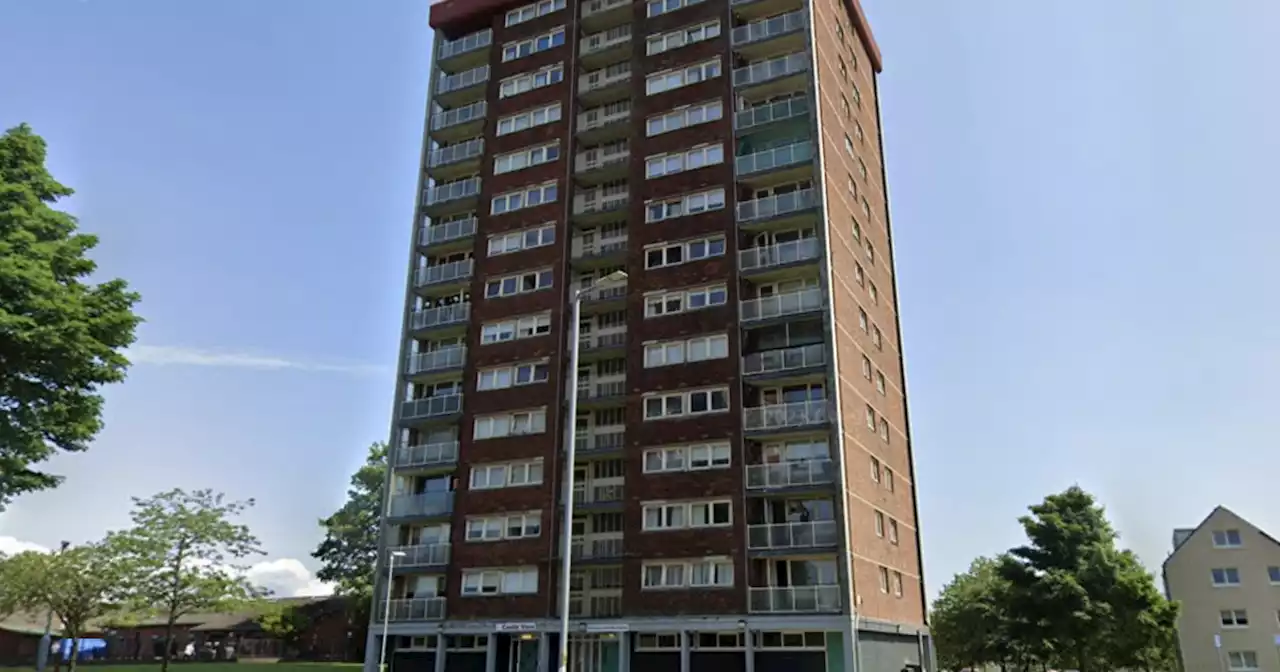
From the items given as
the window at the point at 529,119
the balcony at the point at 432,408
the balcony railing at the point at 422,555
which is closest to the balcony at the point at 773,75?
the window at the point at 529,119

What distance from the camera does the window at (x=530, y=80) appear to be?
2068 inches

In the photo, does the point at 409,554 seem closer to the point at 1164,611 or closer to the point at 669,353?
the point at 669,353

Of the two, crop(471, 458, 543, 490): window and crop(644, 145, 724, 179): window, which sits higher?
crop(644, 145, 724, 179): window

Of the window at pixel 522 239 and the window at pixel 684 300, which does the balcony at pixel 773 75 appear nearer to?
the window at pixel 684 300

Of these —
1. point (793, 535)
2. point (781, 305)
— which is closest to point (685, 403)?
point (781, 305)

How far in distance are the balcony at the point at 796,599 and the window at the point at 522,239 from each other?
21294mm

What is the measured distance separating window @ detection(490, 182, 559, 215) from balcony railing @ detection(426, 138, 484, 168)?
4.06 metres

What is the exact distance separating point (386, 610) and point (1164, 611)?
42198 mm

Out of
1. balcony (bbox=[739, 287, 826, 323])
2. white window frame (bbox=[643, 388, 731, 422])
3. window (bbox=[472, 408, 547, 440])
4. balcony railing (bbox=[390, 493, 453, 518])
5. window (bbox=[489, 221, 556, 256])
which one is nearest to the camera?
white window frame (bbox=[643, 388, 731, 422])

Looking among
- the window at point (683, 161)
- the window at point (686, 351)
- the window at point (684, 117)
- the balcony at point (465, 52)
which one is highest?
the balcony at point (465, 52)

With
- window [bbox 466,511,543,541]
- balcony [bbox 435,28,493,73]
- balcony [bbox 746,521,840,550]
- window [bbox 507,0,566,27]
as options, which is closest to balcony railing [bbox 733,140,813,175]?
balcony [bbox 746,521,840,550]

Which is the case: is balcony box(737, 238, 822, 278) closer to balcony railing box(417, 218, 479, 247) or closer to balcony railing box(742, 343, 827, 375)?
balcony railing box(742, 343, 827, 375)

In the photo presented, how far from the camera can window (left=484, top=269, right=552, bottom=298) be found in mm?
47969

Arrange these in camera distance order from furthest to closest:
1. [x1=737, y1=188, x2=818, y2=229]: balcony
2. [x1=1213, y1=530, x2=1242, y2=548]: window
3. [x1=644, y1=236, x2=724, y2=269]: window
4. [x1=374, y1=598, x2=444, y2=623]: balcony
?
[x1=1213, y1=530, x2=1242, y2=548]: window < [x1=374, y1=598, x2=444, y2=623]: balcony < [x1=644, y1=236, x2=724, y2=269]: window < [x1=737, y1=188, x2=818, y2=229]: balcony
